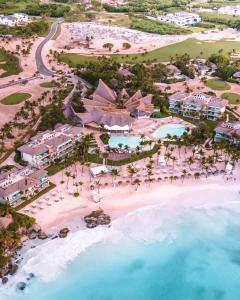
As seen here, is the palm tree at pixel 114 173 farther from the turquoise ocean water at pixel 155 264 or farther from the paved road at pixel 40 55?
the paved road at pixel 40 55

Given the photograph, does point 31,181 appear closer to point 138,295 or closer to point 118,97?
point 138,295

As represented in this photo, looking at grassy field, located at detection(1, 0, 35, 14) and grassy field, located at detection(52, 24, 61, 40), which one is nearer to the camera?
grassy field, located at detection(52, 24, 61, 40)

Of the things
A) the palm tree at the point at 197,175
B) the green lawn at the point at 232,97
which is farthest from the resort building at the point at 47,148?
the green lawn at the point at 232,97

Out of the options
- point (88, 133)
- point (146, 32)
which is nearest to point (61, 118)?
point (88, 133)

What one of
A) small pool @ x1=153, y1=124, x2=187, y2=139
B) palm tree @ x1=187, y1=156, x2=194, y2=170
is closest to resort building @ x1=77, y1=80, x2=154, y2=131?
small pool @ x1=153, y1=124, x2=187, y2=139

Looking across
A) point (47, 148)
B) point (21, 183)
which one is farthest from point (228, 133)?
point (21, 183)

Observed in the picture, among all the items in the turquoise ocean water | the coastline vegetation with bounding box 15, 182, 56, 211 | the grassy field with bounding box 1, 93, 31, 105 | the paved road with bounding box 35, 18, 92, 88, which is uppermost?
the paved road with bounding box 35, 18, 92, 88

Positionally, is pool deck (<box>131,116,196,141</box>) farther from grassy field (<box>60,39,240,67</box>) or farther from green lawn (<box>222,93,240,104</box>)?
grassy field (<box>60,39,240,67</box>)
